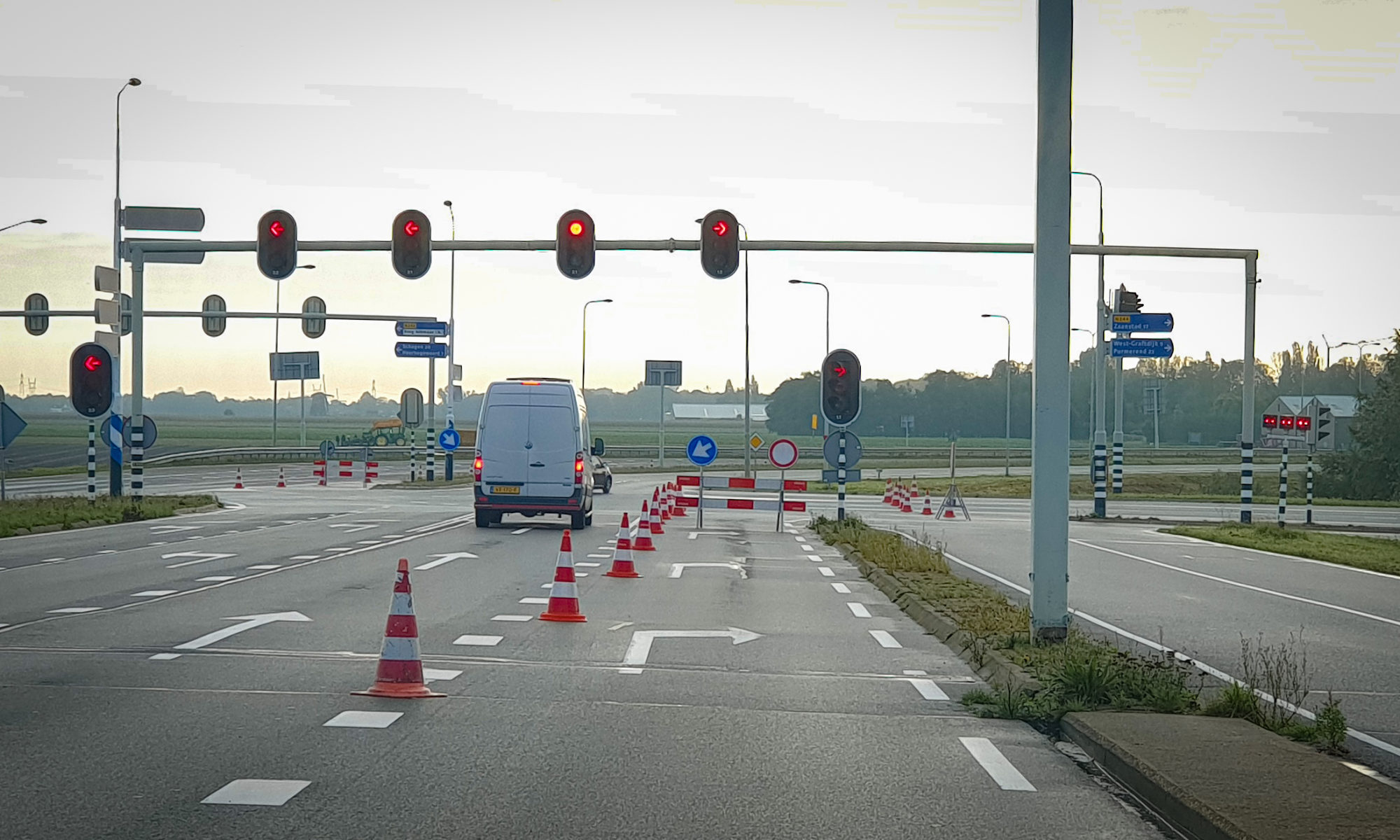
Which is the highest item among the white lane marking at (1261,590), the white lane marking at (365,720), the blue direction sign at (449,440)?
the blue direction sign at (449,440)

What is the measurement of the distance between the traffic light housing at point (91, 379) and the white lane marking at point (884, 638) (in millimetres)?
20147

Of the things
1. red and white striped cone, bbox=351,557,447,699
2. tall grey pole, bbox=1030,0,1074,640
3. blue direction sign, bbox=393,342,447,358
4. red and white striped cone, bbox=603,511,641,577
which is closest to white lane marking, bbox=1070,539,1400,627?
tall grey pole, bbox=1030,0,1074,640

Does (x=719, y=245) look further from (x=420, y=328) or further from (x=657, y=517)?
(x=420, y=328)

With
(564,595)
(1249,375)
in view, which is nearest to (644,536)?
(564,595)

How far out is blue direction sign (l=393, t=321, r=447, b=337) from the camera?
49.2m

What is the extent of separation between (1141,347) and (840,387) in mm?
8788

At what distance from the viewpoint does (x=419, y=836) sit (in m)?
5.50

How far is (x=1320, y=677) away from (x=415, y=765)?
6802mm

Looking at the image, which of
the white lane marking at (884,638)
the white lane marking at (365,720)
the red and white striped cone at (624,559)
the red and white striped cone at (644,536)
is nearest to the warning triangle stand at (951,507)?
the red and white striped cone at (644,536)

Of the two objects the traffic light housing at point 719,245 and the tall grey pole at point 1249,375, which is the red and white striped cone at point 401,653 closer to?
the traffic light housing at point 719,245

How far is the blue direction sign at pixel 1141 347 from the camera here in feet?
101

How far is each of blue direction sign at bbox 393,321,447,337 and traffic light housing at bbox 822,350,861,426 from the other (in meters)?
25.4

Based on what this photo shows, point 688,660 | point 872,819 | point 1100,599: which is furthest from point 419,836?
point 1100,599

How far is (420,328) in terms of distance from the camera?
1939 inches
